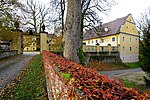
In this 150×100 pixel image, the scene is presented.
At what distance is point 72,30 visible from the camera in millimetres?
8305

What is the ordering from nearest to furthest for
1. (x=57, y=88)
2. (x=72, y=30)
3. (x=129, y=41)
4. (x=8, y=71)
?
(x=57, y=88) < (x=72, y=30) < (x=8, y=71) < (x=129, y=41)

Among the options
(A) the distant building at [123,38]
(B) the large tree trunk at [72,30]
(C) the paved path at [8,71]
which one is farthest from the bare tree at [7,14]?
(A) the distant building at [123,38]

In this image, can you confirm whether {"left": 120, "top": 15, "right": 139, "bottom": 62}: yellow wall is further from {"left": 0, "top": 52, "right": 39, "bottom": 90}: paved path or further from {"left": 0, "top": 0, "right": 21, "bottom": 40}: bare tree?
{"left": 0, "top": 52, "right": 39, "bottom": 90}: paved path

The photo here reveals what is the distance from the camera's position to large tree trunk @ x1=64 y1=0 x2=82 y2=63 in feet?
27.0

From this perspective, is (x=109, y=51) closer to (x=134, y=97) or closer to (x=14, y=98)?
(x=14, y=98)

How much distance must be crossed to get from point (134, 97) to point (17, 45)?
1030 inches

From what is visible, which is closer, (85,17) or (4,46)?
(85,17)

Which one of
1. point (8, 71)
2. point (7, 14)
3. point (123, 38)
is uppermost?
point (7, 14)

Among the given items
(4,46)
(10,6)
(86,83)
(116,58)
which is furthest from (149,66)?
(4,46)

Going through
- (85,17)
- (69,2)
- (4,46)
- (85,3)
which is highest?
(85,3)

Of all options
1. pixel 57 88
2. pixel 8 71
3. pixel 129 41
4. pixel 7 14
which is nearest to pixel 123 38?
pixel 129 41

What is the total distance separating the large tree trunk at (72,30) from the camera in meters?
8.22

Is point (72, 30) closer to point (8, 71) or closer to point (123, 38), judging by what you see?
→ point (8, 71)

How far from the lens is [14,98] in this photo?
15.9 ft
